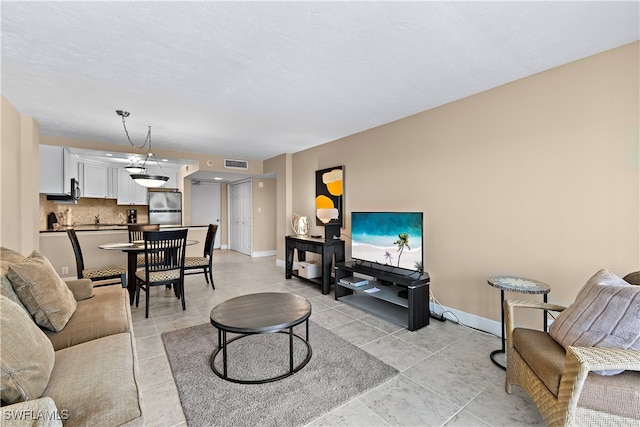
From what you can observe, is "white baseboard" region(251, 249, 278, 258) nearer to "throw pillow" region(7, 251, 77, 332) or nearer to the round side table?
"throw pillow" region(7, 251, 77, 332)

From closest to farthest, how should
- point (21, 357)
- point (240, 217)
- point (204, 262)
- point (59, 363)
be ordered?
point (21, 357) → point (59, 363) → point (204, 262) → point (240, 217)

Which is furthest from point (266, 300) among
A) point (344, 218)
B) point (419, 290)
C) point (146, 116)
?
point (146, 116)

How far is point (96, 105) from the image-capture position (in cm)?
311

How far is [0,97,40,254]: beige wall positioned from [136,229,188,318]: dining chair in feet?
4.33

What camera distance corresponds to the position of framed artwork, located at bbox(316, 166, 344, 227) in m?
4.55

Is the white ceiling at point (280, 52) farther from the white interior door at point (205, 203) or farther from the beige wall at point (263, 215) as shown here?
the white interior door at point (205, 203)

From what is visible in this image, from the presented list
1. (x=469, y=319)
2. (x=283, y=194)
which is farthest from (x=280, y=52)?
(x=283, y=194)

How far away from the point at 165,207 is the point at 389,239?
6.14 metres

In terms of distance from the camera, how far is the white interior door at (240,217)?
768 cm

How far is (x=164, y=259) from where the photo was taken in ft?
11.6

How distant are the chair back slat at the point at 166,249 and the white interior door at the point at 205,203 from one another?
495cm

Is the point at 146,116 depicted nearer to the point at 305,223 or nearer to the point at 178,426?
the point at 305,223

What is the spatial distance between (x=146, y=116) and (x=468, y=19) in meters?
3.53

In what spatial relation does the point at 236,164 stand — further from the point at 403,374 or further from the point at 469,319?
the point at 403,374
